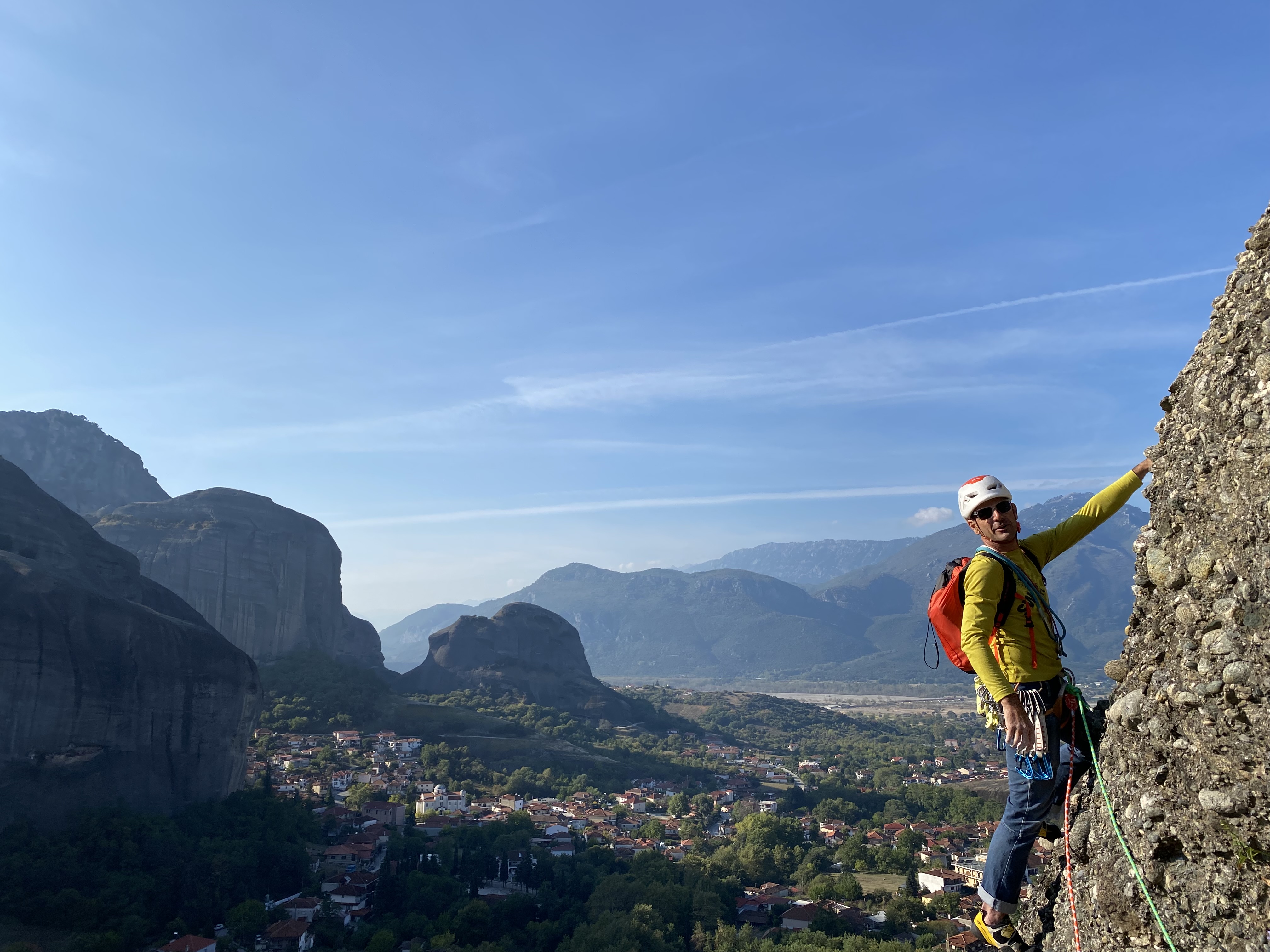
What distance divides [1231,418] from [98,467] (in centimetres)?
13638

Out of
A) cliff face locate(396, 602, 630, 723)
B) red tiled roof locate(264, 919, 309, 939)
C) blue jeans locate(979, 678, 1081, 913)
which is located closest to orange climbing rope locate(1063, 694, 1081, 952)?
blue jeans locate(979, 678, 1081, 913)

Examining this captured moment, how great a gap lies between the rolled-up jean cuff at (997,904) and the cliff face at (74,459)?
121379 mm

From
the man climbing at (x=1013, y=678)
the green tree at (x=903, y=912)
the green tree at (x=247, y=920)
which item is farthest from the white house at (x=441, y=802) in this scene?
the man climbing at (x=1013, y=678)

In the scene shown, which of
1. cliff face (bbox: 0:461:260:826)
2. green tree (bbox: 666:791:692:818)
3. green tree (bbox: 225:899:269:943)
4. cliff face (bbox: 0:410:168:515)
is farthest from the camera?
cliff face (bbox: 0:410:168:515)

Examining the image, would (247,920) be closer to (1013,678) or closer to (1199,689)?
(1013,678)

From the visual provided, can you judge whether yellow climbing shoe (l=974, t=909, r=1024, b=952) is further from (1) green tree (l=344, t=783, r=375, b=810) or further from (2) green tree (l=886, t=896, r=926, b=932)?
(1) green tree (l=344, t=783, r=375, b=810)

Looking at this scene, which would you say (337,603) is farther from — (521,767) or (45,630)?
(45,630)

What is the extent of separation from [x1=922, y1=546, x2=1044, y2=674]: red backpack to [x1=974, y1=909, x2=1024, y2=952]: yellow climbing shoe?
1.37m

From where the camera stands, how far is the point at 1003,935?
4238 millimetres

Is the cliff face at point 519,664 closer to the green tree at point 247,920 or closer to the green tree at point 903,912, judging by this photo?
the green tree at point 247,920

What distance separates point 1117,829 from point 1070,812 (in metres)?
0.47

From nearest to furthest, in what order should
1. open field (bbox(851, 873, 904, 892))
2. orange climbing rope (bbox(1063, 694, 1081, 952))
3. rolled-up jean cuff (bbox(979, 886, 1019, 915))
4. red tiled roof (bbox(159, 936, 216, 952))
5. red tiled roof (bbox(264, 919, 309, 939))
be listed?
orange climbing rope (bbox(1063, 694, 1081, 952)) < rolled-up jean cuff (bbox(979, 886, 1019, 915)) < red tiled roof (bbox(159, 936, 216, 952)) < red tiled roof (bbox(264, 919, 309, 939)) < open field (bbox(851, 873, 904, 892))

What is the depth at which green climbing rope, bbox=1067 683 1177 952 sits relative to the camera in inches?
128

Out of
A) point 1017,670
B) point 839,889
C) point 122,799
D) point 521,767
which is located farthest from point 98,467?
point 1017,670
